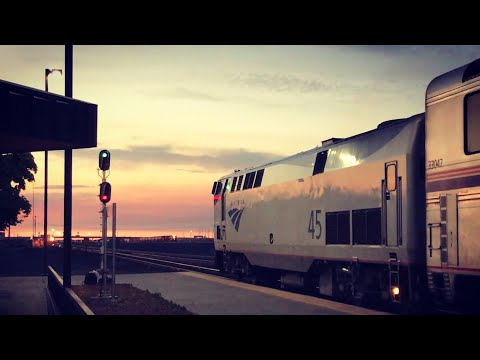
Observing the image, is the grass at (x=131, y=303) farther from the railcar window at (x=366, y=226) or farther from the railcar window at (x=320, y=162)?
the railcar window at (x=320, y=162)

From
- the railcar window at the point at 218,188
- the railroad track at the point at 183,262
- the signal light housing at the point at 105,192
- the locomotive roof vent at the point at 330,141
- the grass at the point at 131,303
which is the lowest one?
the railroad track at the point at 183,262

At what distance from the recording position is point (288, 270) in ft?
75.0

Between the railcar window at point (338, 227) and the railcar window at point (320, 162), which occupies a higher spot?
the railcar window at point (320, 162)

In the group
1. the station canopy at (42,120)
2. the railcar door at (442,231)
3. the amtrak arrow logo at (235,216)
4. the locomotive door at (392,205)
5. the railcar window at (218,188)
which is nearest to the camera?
the railcar door at (442,231)

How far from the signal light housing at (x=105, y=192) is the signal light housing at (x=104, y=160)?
90 cm

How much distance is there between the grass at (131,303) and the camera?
16.6 meters

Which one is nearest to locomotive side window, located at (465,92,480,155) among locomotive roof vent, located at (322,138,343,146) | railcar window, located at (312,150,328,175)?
locomotive roof vent, located at (322,138,343,146)

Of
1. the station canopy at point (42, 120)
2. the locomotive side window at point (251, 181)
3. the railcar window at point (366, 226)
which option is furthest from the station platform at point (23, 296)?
the locomotive side window at point (251, 181)

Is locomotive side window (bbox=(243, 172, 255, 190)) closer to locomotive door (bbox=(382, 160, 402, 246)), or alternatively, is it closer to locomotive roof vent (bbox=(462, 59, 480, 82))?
locomotive door (bbox=(382, 160, 402, 246))

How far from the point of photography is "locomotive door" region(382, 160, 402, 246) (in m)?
15.5
